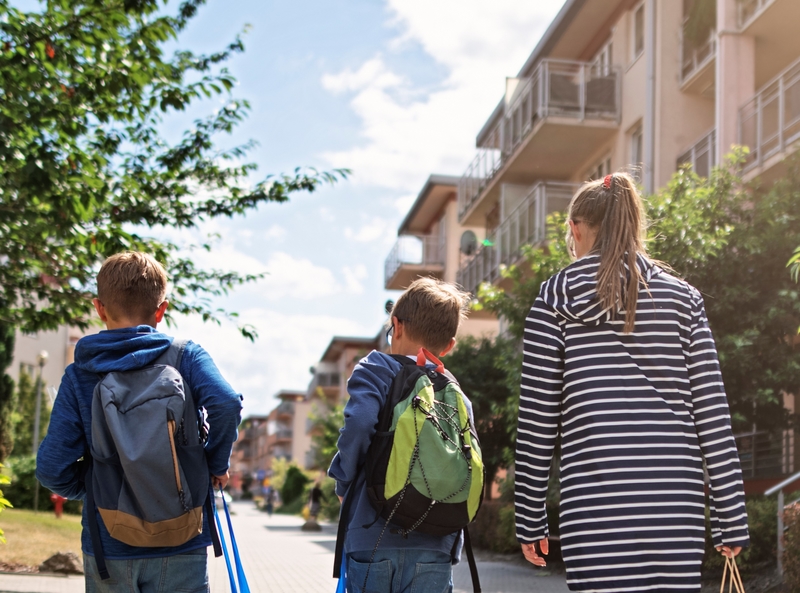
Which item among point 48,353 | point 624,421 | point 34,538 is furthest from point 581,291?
point 48,353

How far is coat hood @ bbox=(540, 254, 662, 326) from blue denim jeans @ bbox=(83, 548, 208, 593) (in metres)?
1.50

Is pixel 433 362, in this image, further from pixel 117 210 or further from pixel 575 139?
pixel 575 139

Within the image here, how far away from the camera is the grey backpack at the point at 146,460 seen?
123 inches

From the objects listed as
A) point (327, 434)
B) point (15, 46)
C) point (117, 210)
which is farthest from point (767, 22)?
point (327, 434)

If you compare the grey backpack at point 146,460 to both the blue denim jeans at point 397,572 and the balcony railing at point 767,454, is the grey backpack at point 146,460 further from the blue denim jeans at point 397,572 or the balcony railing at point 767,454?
the balcony railing at point 767,454

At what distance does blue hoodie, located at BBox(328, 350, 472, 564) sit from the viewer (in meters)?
3.33

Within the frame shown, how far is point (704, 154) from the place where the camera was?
1792cm

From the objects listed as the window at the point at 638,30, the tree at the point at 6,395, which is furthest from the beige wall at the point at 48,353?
the window at the point at 638,30

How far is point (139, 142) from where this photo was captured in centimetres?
1155

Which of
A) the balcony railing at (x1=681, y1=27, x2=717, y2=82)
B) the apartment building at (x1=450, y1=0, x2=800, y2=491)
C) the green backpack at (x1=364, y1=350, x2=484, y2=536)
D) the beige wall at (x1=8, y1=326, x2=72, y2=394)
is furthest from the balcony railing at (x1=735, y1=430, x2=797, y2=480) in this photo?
the beige wall at (x1=8, y1=326, x2=72, y2=394)

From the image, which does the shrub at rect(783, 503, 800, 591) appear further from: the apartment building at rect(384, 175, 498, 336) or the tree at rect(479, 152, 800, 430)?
the apartment building at rect(384, 175, 498, 336)

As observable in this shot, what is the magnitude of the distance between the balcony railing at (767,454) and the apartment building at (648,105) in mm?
22

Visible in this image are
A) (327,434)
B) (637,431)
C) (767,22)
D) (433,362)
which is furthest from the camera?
(327,434)

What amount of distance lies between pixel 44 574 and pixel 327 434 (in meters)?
29.9
